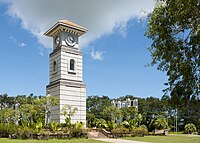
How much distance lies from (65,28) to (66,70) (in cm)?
534

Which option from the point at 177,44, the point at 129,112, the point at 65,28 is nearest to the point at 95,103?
the point at 129,112

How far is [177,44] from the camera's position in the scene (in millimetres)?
8211

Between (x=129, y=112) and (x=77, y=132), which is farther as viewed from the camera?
(x=129, y=112)

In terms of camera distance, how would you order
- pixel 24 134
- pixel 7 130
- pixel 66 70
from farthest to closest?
1. pixel 66 70
2. pixel 7 130
3. pixel 24 134

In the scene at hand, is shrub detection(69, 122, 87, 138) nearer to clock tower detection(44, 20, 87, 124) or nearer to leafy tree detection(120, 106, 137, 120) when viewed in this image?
clock tower detection(44, 20, 87, 124)

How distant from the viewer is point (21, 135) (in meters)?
23.3

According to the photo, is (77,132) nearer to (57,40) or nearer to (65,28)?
(65,28)

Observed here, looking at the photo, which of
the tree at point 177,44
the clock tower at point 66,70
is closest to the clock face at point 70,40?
the clock tower at point 66,70

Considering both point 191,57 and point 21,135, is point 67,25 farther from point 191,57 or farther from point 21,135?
point 191,57

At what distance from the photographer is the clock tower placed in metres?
34.0

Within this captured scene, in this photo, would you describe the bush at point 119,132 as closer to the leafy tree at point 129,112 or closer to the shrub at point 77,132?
the shrub at point 77,132

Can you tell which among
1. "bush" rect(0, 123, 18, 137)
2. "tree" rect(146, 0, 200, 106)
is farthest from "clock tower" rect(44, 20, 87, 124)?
"tree" rect(146, 0, 200, 106)

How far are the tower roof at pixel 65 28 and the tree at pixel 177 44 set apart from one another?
27.9 metres

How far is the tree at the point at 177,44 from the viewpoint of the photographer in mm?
7653
